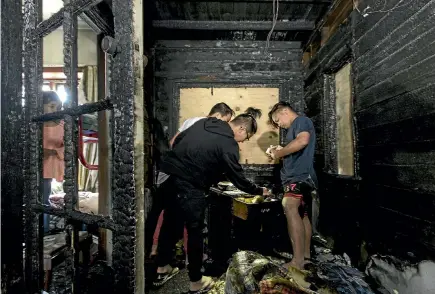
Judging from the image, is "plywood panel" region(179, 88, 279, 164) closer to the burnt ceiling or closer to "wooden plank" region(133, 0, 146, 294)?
the burnt ceiling

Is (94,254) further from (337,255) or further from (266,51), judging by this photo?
(266,51)

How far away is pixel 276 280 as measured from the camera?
6.97ft

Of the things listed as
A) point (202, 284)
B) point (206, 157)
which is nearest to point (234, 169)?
point (206, 157)

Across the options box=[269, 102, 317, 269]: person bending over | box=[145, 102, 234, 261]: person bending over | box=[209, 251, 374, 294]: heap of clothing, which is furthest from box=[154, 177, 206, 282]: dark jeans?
box=[269, 102, 317, 269]: person bending over

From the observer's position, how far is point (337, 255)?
4395 mm

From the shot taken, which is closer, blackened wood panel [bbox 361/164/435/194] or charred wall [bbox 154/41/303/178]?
blackened wood panel [bbox 361/164/435/194]

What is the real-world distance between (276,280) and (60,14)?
240 cm

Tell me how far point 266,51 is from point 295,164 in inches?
136

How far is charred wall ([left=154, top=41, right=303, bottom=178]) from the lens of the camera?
639 centimetres

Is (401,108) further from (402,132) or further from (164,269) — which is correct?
(164,269)

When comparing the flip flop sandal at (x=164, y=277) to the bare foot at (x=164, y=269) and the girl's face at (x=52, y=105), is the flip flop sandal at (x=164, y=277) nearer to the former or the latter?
the bare foot at (x=164, y=269)

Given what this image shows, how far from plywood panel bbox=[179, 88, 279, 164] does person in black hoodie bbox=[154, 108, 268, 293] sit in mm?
2676

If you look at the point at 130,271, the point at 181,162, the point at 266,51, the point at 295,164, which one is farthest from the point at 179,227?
the point at 266,51

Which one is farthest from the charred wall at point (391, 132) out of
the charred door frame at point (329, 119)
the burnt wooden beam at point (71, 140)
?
the burnt wooden beam at point (71, 140)
